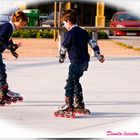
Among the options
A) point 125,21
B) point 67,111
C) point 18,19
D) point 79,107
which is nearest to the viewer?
point 67,111

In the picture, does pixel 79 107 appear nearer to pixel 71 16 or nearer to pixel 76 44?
pixel 76 44

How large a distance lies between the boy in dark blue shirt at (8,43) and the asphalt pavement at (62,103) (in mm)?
148

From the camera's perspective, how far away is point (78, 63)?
6.64 m

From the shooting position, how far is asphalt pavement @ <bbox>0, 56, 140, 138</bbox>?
607 cm

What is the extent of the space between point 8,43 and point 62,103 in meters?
1.15

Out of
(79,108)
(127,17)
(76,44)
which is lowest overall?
(127,17)

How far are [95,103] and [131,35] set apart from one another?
18645mm

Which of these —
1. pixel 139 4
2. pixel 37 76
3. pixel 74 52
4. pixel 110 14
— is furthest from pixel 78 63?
pixel 110 14

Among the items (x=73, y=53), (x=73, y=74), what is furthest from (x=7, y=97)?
(x=73, y=53)

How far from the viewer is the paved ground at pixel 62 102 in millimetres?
6094

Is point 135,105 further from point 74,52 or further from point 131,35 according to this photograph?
point 131,35

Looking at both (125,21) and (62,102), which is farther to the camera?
(125,21)

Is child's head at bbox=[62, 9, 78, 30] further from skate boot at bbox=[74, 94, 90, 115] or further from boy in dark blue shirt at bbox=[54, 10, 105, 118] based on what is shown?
skate boot at bbox=[74, 94, 90, 115]

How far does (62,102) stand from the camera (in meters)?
7.60
